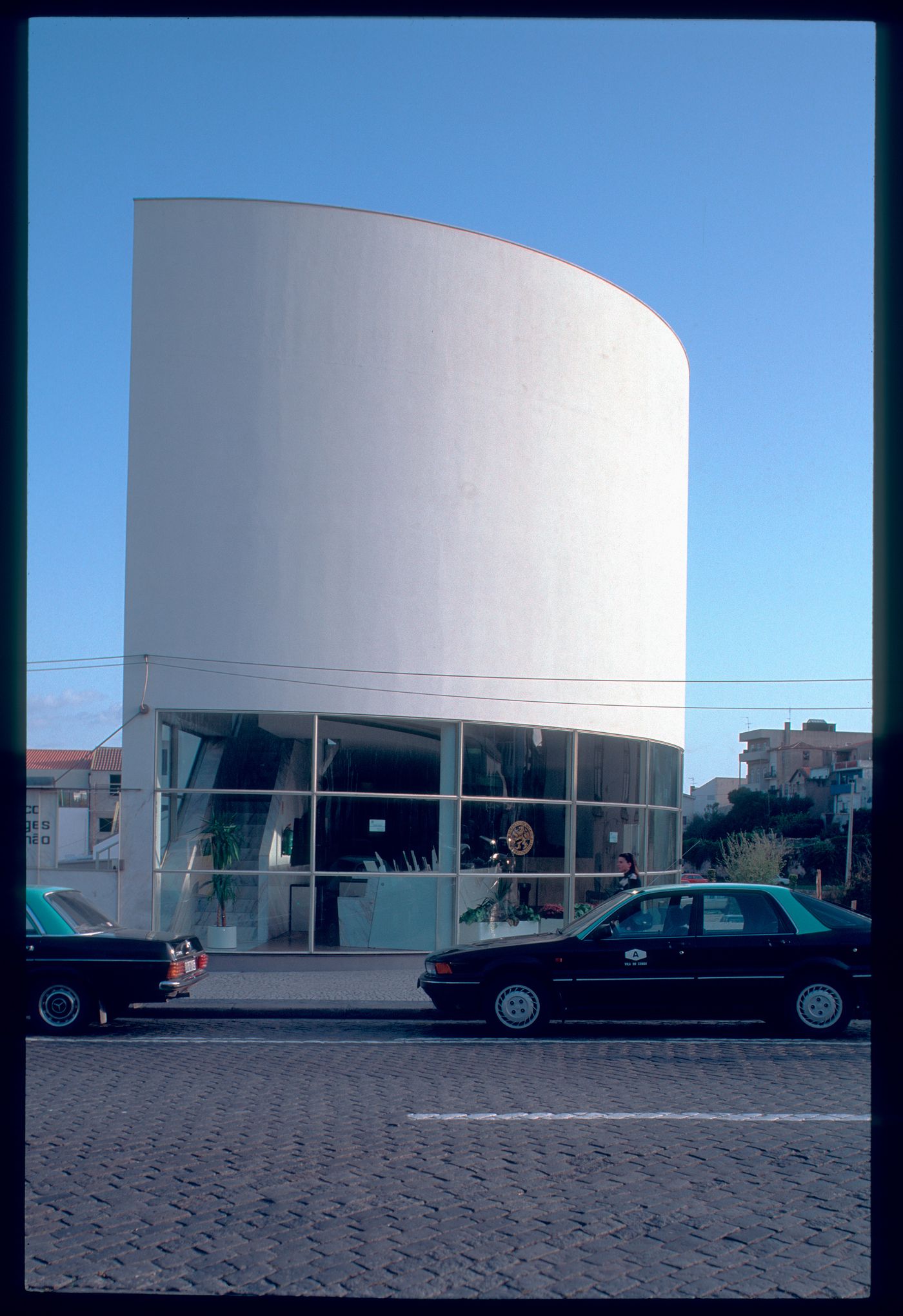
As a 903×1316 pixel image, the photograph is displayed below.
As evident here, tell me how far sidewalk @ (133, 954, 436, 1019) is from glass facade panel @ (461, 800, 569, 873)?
192 centimetres

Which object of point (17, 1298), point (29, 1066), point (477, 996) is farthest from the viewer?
point (477, 996)

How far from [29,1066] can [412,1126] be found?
4.00 meters

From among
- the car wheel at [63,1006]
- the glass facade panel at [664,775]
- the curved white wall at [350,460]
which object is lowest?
the car wheel at [63,1006]

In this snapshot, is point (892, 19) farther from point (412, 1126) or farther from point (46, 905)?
point (46, 905)

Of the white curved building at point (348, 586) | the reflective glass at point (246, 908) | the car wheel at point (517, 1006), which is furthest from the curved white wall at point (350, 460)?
the car wheel at point (517, 1006)

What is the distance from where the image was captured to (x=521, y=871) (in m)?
18.8

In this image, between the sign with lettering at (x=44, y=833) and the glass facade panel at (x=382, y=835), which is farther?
the glass facade panel at (x=382, y=835)

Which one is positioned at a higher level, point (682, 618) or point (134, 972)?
point (682, 618)

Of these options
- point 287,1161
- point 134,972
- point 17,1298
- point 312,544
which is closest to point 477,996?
point 134,972

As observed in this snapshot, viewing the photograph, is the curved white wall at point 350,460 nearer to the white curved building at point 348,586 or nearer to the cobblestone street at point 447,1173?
the white curved building at point 348,586

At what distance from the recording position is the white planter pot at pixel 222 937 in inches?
679

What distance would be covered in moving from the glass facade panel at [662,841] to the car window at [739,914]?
10042 millimetres

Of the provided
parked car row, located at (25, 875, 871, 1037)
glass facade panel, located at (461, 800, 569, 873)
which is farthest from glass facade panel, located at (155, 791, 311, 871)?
parked car row, located at (25, 875, 871, 1037)

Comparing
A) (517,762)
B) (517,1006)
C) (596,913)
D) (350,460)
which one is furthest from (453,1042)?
(350,460)
